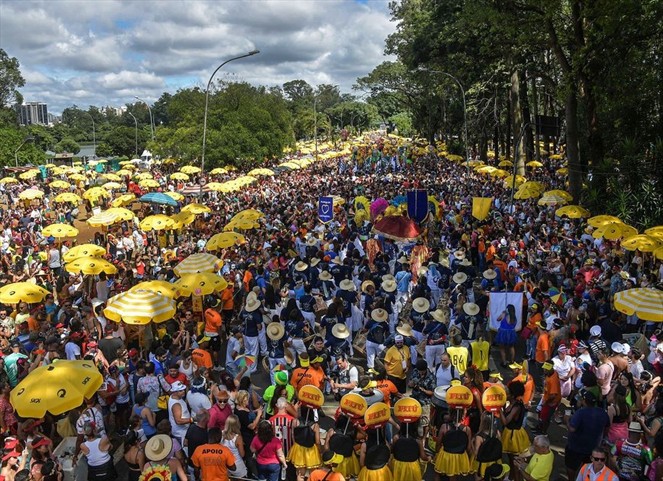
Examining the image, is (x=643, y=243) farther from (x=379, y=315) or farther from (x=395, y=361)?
(x=395, y=361)

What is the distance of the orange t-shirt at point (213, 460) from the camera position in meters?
5.71

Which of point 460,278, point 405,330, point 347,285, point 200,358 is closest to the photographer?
point 200,358

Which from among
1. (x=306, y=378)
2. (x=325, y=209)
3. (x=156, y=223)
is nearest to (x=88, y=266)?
(x=156, y=223)

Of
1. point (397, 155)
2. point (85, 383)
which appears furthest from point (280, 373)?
point (397, 155)

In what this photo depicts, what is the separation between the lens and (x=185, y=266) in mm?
11719

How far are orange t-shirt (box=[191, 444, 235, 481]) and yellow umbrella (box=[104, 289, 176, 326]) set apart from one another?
12.3 feet

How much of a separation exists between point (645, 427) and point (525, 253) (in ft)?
28.9

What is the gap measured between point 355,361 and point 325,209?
899 cm

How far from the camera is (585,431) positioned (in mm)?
6184

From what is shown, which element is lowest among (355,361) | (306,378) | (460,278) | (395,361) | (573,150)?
(355,361)

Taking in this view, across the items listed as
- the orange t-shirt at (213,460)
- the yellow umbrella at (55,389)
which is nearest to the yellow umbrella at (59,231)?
the yellow umbrella at (55,389)

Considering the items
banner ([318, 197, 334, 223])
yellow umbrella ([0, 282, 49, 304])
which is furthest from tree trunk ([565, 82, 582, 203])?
yellow umbrella ([0, 282, 49, 304])

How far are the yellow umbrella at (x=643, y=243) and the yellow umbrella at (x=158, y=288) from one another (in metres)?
9.37

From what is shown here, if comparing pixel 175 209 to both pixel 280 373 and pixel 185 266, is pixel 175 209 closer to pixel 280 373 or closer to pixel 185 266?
pixel 185 266
